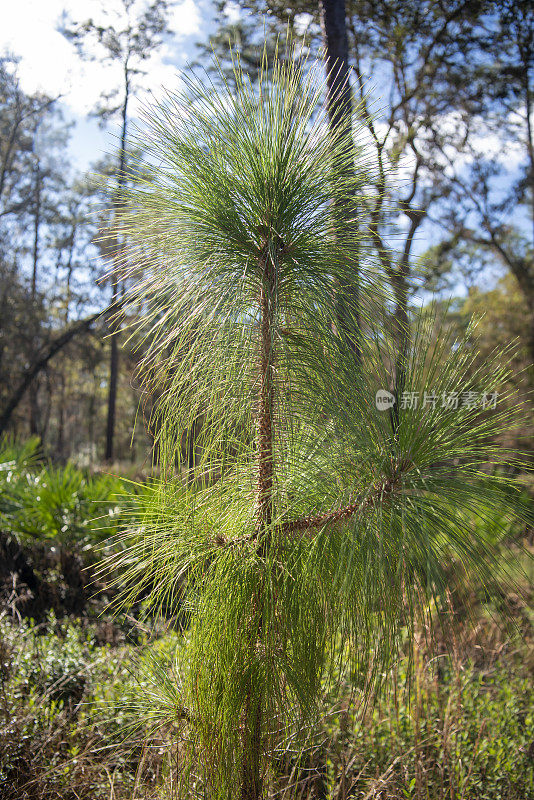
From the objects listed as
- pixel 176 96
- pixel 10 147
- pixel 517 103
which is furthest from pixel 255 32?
pixel 10 147

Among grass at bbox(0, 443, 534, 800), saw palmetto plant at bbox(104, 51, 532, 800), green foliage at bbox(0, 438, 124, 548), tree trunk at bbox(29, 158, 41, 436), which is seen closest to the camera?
saw palmetto plant at bbox(104, 51, 532, 800)

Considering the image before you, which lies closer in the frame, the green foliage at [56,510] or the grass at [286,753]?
the grass at [286,753]

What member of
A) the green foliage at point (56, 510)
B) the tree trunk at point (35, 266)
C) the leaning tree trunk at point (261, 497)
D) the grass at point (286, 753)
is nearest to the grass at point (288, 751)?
the grass at point (286, 753)

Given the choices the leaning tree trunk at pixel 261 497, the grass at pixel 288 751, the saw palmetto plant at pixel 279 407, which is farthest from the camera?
the grass at pixel 288 751

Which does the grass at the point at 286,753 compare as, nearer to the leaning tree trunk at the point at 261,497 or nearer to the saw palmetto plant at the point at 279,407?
the leaning tree trunk at the point at 261,497

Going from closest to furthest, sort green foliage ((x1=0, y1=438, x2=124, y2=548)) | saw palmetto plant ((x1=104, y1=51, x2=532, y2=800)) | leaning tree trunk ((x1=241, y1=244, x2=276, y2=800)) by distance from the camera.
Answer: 1. saw palmetto plant ((x1=104, y1=51, x2=532, y2=800))
2. leaning tree trunk ((x1=241, y1=244, x2=276, y2=800))
3. green foliage ((x1=0, y1=438, x2=124, y2=548))

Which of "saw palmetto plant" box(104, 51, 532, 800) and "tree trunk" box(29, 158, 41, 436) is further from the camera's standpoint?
"tree trunk" box(29, 158, 41, 436)

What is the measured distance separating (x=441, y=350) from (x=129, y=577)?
1192mm

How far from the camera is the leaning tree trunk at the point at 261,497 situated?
1.54 m

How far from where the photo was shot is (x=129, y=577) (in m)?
1.76

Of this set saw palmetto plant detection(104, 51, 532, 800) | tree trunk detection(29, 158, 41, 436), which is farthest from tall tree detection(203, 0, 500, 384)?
tree trunk detection(29, 158, 41, 436)

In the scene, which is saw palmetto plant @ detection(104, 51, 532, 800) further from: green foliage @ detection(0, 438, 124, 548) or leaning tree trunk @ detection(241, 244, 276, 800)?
green foliage @ detection(0, 438, 124, 548)

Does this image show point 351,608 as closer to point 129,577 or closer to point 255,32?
point 129,577

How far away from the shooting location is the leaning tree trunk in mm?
1541
